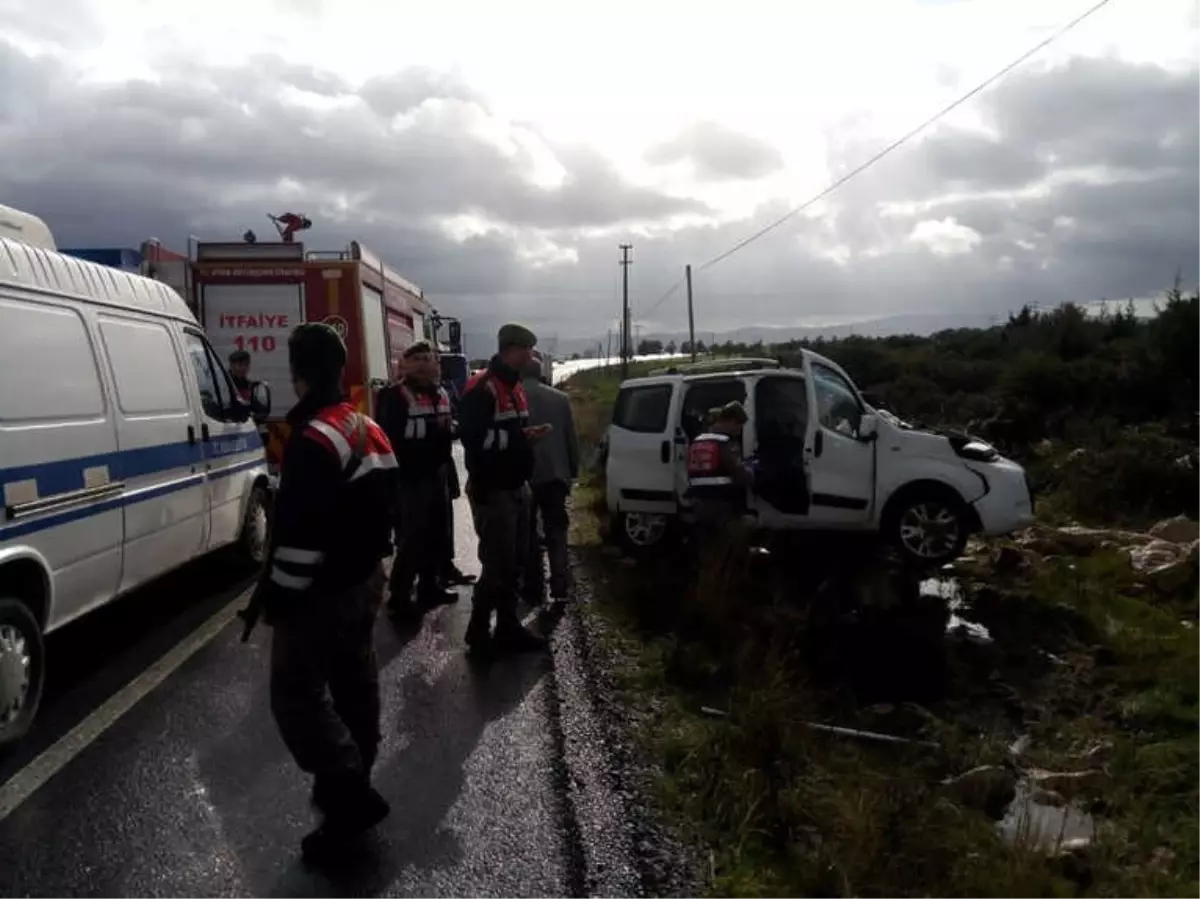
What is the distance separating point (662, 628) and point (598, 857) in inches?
146

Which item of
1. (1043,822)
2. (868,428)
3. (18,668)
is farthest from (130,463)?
(868,428)

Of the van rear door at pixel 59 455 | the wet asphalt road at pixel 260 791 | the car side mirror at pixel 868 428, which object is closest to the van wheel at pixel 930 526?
the car side mirror at pixel 868 428

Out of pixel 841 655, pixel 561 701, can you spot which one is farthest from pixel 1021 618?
pixel 561 701

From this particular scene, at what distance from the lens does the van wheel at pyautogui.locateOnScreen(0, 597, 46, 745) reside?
4969 mm

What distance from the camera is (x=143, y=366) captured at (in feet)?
22.6

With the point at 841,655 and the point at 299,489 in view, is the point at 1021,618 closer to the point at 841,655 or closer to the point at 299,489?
the point at 841,655

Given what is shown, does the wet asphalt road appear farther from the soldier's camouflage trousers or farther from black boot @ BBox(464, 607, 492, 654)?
the soldier's camouflage trousers

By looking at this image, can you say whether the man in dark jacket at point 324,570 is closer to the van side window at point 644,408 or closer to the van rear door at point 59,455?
the van rear door at point 59,455

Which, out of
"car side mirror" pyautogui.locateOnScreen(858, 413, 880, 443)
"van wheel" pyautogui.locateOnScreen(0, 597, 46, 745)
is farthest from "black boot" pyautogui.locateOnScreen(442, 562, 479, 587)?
"van wheel" pyautogui.locateOnScreen(0, 597, 46, 745)

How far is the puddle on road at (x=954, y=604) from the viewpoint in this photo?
820 centimetres

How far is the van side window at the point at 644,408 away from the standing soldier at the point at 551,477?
7.86 feet

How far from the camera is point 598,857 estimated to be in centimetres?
412

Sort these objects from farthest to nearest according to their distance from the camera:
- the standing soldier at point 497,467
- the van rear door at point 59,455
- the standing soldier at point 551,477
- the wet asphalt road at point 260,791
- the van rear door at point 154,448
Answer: the standing soldier at point 551,477
the standing soldier at point 497,467
the van rear door at point 154,448
the van rear door at point 59,455
the wet asphalt road at point 260,791

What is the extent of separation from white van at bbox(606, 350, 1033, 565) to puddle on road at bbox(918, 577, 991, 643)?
260 mm
